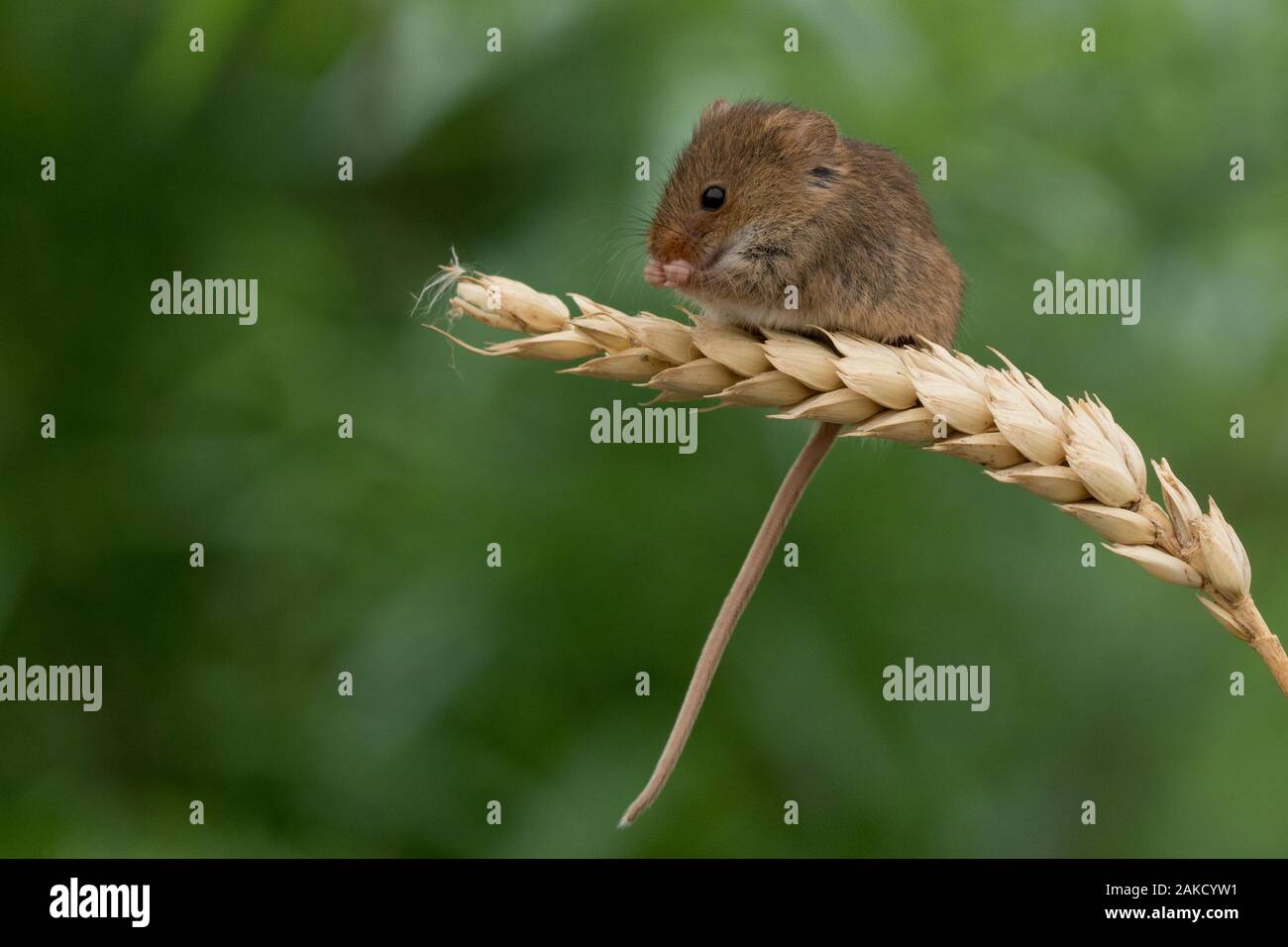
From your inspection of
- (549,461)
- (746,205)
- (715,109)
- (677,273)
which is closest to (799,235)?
(746,205)

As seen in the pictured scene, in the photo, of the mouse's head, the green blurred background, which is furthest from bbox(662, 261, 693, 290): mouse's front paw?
the green blurred background

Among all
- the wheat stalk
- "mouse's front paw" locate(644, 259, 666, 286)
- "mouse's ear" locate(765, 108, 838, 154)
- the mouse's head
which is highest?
"mouse's ear" locate(765, 108, 838, 154)

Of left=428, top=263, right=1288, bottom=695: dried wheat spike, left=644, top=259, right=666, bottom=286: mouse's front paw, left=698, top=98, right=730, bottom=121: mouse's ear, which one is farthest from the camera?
left=698, top=98, right=730, bottom=121: mouse's ear

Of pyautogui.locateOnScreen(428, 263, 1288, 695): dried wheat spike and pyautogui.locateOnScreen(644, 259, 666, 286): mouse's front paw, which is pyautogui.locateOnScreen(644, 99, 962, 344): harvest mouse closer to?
pyautogui.locateOnScreen(644, 259, 666, 286): mouse's front paw

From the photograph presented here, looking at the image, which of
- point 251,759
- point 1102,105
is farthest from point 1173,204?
point 251,759

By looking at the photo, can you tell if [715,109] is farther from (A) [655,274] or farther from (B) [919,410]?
(B) [919,410]

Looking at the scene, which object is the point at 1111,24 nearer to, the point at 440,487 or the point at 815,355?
the point at 815,355
